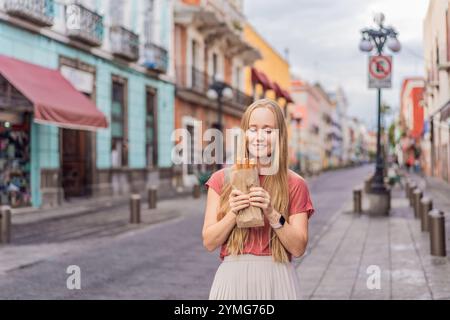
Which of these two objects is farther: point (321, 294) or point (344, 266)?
point (344, 266)

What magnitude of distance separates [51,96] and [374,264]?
1016cm

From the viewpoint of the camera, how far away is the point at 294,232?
2.47 meters

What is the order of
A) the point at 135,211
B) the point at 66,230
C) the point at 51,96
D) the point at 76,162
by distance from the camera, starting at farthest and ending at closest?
the point at 76,162
the point at 51,96
the point at 135,211
the point at 66,230

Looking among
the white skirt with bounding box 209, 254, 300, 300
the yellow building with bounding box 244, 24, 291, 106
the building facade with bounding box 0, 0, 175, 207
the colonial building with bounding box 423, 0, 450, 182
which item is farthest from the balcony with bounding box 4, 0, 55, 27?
the yellow building with bounding box 244, 24, 291, 106

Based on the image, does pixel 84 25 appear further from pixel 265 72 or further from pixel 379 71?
pixel 265 72

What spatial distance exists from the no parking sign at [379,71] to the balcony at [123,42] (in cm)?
1472

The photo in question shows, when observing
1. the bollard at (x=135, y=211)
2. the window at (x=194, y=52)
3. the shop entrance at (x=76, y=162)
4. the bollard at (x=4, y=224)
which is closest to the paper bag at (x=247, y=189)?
the bollard at (x=4, y=224)

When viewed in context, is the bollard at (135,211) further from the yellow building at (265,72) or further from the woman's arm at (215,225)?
the yellow building at (265,72)

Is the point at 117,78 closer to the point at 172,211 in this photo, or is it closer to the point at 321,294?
the point at 172,211

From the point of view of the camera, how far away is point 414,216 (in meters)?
14.8

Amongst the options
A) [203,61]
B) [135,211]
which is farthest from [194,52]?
[135,211]

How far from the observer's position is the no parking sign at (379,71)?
8.09 m

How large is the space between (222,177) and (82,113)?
15.1 m
